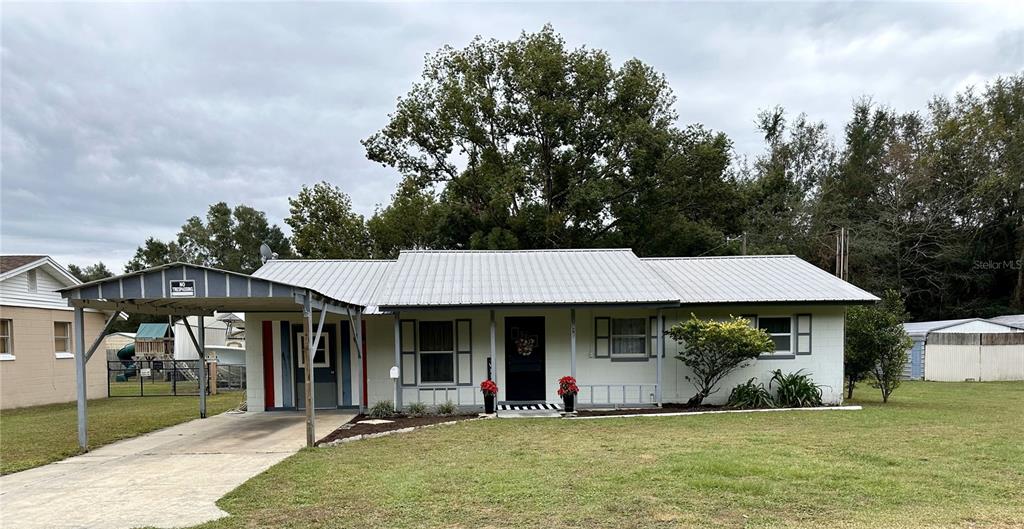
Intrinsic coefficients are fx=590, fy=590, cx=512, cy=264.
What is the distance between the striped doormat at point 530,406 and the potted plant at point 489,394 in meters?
0.52

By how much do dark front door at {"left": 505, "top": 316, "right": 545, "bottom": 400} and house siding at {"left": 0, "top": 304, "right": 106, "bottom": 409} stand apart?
1326cm

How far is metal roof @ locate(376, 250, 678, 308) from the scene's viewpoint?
12281mm

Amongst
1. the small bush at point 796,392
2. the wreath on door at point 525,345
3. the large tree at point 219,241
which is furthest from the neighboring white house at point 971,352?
the large tree at point 219,241

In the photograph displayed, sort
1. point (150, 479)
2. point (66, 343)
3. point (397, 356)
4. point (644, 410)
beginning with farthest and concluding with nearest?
point (66, 343), point (644, 410), point (397, 356), point (150, 479)

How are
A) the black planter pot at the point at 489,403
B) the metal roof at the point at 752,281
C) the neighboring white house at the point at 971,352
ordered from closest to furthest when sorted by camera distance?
1. the black planter pot at the point at 489,403
2. the metal roof at the point at 752,281
3. the neighboring white house at the point at 971,352

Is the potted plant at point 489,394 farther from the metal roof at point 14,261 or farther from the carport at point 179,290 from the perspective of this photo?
the metal roof at point 14,261

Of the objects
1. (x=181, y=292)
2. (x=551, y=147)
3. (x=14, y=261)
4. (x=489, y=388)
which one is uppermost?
(x=551, y=147)

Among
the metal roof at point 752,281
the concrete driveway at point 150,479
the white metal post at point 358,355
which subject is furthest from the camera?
the metal roof at point 752,281

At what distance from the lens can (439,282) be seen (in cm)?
1356

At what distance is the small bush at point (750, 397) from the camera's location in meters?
12.5

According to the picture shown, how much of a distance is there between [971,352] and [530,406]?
1922 cm

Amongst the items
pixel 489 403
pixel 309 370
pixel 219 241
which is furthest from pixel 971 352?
pixel 219 241

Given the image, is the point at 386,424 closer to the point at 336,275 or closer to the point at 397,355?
the point at 397,355

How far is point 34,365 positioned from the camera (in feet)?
53.3
